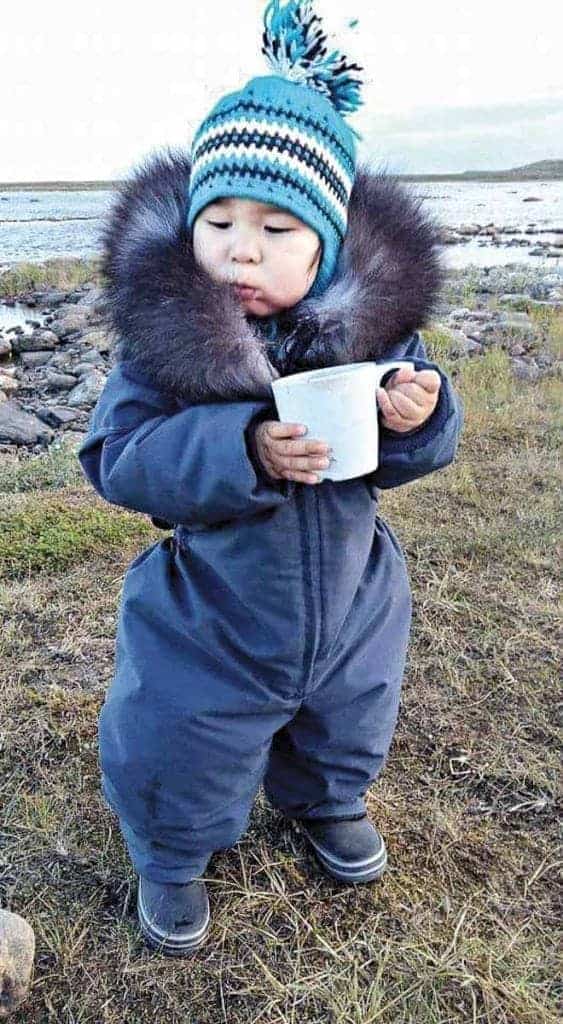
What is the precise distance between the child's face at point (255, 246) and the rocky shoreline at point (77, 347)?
75.0 inches

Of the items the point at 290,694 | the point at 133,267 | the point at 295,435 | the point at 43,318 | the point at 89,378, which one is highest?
the point at 133,267

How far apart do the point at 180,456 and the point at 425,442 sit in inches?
16.6

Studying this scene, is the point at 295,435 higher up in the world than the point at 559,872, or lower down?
higher up

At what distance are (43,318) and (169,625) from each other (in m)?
10.8

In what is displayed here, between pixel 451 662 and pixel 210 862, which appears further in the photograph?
pixel 451 662

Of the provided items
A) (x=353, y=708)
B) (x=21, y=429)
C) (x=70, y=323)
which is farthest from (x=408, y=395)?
(x=70, y=323)

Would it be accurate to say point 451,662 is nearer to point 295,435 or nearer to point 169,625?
point 169,625

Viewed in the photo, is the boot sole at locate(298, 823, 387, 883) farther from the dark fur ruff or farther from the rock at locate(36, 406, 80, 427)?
the rock at locate(36, 406, 80, 427)

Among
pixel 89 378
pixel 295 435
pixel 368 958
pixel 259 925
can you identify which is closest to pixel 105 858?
pixel 259 925

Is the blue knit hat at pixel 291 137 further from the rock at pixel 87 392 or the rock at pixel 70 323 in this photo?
the rock at pixel 70 323

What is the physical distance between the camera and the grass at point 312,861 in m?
1.64

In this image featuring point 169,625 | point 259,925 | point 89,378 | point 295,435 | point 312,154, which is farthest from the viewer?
point 89,378

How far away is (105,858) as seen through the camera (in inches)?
75.7

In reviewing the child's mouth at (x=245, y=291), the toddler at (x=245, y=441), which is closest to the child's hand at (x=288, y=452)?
the toddler at (x=245, y=441)
